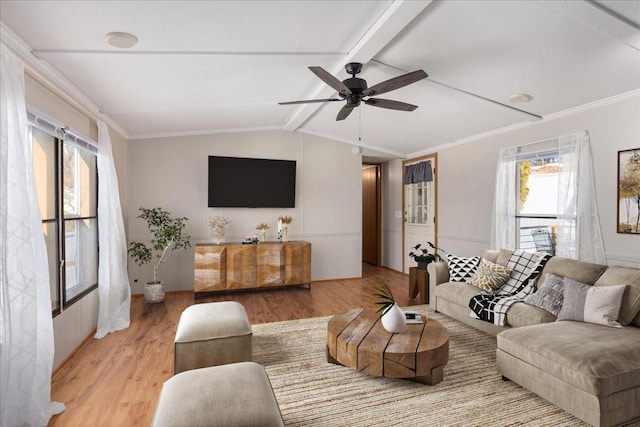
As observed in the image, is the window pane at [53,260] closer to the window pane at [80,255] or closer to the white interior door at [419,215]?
the window pane at [80,255]

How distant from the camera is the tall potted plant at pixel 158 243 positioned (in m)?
4.84

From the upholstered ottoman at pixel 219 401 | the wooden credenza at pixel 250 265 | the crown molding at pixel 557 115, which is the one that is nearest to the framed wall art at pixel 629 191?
the crown molding at pixel 557 115

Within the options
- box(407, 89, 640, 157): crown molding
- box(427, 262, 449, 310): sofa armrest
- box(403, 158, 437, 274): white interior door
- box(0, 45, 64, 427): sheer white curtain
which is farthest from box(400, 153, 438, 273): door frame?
box(0, 45, 64, 427): sheer white curtain

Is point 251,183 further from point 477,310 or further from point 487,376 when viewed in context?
point 487,376

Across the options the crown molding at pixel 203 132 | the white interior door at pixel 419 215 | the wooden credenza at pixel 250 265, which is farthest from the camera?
the white interior door at pixel 419 215

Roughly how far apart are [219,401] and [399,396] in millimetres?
1391

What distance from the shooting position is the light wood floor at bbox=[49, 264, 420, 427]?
227cm

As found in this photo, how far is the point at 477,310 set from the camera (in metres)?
3.50

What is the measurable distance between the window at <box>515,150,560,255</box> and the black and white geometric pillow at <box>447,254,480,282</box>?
2.86 ft

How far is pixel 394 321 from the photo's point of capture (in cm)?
274

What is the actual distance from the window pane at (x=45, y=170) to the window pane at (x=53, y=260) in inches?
4.2

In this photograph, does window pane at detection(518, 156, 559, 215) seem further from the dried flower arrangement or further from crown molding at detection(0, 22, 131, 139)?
crown molding at detection(0, 22, 131, 139)

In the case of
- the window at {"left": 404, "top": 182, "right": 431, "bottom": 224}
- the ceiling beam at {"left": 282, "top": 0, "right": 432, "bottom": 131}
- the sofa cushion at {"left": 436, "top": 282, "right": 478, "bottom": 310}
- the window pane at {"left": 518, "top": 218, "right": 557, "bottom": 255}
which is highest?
the ceiling beam at {"left": 282, "top": 0, "right": 432, "bottom": 131}

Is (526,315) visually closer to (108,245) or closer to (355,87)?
(355,87)
